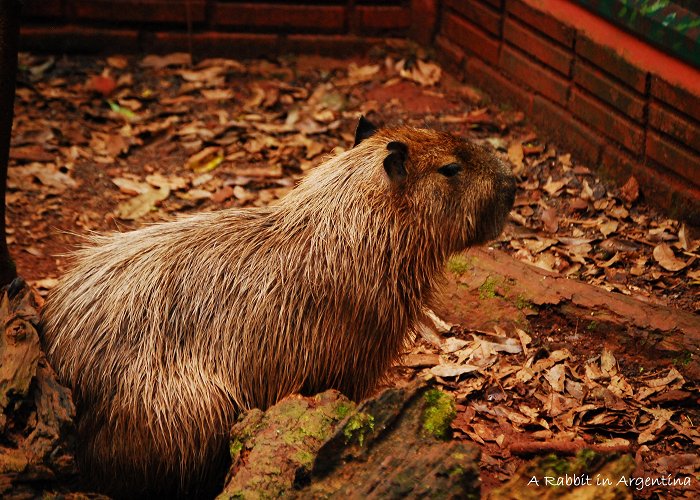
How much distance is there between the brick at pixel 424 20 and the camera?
7.84m

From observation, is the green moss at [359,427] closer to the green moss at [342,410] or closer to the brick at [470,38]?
the green moss at [342,410]

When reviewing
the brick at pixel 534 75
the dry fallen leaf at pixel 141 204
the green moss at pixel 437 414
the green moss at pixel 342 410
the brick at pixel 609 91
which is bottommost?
the dry fallen leaf at pixel 141 204

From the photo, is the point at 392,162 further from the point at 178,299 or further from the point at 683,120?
the point at 683,120

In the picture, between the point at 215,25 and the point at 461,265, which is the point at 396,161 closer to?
the point at 461,265

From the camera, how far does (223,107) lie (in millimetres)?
7258

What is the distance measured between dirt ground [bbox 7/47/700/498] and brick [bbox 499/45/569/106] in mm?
307

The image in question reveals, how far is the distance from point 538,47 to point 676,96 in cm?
142

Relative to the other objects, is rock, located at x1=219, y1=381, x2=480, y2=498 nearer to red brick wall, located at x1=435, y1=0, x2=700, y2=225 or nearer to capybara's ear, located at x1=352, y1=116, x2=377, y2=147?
capybara's ear, located at x1=352, y1=116, x2=377, y2=147

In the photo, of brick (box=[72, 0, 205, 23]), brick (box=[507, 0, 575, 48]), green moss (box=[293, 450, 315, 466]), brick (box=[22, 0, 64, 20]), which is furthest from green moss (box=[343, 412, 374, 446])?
brick (box=[22, 0, 64, 20])

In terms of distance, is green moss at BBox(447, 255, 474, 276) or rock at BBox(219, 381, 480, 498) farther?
green moss at BBox(447, 255, 474, 276)

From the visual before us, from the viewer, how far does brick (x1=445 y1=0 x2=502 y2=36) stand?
23.1 feet

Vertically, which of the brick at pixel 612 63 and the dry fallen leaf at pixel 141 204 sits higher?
the brick at pixel 612 63

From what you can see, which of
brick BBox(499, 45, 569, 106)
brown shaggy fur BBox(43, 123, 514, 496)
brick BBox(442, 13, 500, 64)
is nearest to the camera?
brown shaggy fur BBox(43, 123, 514, 496)

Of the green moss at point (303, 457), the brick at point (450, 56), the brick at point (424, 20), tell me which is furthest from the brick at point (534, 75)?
the green moss at point (303, 457)
